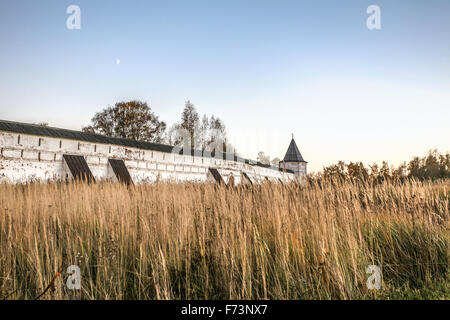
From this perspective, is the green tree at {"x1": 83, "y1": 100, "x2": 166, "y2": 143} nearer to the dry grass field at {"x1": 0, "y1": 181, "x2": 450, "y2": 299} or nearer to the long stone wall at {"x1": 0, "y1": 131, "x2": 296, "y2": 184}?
the long stone wall at {"x1": 0, "y1": 131, "x2": 296, "y2": 184}

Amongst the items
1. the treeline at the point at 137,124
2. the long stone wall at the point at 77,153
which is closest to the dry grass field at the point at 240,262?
the long stone wall at the point at 77,153

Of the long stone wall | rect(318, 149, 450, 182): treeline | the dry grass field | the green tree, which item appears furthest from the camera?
the green tree

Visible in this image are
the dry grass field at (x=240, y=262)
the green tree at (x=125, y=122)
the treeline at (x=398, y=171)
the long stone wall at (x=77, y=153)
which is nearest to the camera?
the dry grass field at (x=240, y=262)

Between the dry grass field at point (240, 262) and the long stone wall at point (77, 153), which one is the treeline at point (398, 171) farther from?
the long stone wall at point (77, 153)

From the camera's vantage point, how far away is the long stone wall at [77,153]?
13781 mm

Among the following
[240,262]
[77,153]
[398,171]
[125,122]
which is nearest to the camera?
[240,262]

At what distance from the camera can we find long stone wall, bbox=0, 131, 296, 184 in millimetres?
13781

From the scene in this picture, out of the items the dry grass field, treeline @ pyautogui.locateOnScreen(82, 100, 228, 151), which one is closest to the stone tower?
treeline @ pyautogui.locateOnScreen(82, 100, 228, 151)

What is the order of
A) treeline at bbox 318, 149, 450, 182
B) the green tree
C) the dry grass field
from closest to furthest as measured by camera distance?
the dry grass field → treeline at bbox 318, 149, 450, 182 → the green tree

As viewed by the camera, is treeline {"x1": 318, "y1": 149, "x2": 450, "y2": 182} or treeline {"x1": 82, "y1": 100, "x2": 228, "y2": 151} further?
treeline {"x1": 82, "y1": 100, "x2": 228, "y2": 151}

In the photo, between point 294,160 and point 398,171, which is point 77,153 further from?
point 294,160

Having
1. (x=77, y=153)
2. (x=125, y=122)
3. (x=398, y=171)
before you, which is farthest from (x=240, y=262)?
(x=125, y=122)

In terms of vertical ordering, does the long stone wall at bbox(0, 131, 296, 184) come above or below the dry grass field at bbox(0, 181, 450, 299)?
above

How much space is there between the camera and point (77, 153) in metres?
16.2
